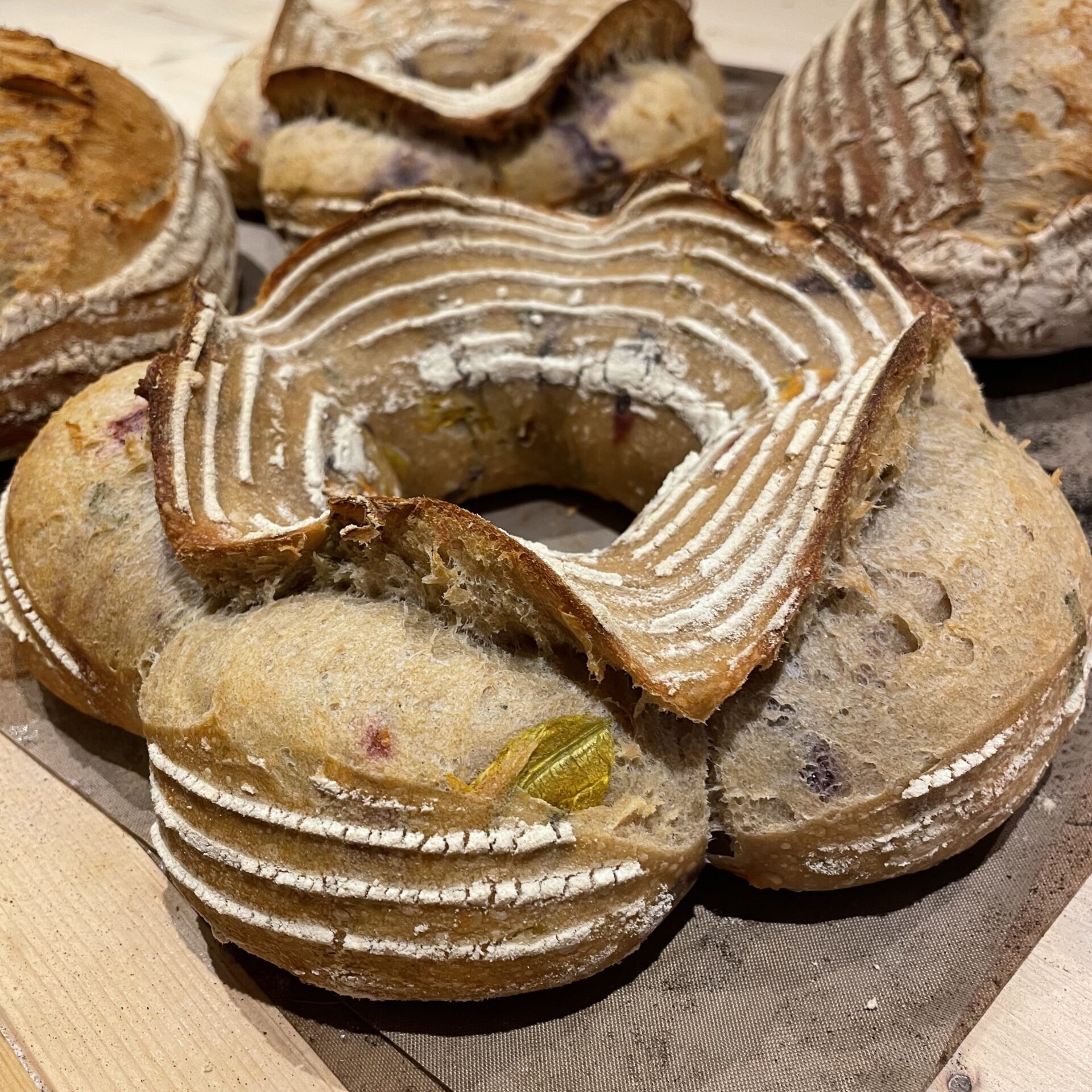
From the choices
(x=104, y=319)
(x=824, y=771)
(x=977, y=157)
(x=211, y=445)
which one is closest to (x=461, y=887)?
(x=824, y=771)

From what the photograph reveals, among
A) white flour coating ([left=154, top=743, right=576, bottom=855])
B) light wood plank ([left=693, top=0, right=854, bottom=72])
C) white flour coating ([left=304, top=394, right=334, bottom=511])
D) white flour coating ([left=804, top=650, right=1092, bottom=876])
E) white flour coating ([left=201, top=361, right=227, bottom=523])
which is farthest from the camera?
light wood plank ([left=693, top=0, right=854, bottom=72])

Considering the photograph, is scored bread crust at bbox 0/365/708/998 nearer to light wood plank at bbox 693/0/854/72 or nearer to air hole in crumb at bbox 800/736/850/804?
Result: air hole in crumb at bbox 800/736/850/804

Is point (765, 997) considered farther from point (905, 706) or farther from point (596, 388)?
point (596, 388)

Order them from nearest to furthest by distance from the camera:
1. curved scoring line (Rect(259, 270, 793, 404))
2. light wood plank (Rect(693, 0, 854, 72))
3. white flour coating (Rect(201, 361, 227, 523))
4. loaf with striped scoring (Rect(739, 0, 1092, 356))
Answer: white flour coating (Rect(201, 361, 227, 523)), curved scoring line (Rect(259, 270, 793, 404)), loaf with striped scoring (Rect(739, 0, 1092, 356)), light wood plank (Rect(693, 0, 854, 72))

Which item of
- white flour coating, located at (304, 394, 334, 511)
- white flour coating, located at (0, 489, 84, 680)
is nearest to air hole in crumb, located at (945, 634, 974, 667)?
white flour coating, located at (304, 394, 334, 511)

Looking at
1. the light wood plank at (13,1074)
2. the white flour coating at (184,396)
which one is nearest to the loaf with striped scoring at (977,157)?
the white flour coating at (184,396)

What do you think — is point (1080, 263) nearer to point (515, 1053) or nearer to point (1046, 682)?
point (1046, 682)
